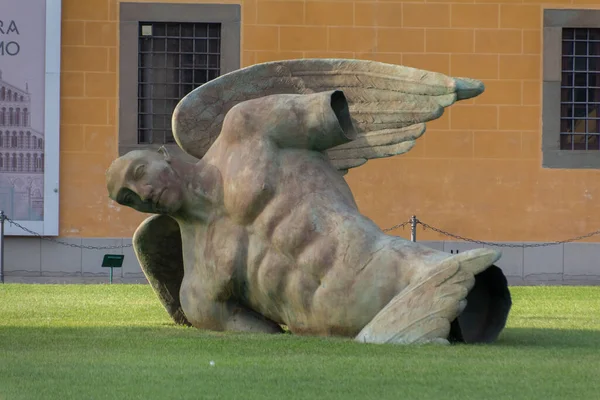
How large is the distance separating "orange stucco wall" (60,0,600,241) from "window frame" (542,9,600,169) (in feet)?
0.45

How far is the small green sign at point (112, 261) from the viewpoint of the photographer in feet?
72.1

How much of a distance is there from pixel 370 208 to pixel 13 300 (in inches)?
364

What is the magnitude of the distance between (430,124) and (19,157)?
598 cm

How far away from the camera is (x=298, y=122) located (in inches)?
410

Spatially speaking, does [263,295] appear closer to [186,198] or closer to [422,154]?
[186,198]

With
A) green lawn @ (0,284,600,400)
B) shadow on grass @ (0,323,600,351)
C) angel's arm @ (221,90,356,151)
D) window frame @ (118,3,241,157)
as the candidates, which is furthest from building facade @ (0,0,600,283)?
angel's arm @ (221,90,356,151)

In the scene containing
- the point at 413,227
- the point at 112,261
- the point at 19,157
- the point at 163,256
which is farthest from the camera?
the point at 19,157

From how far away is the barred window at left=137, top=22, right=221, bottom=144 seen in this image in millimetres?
24156

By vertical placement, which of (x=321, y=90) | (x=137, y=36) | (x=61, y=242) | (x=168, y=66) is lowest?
A: (x=61, y=242)

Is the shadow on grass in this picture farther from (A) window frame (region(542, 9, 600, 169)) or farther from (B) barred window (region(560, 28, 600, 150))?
(B) barred window (region(560, 28, 600, 150))

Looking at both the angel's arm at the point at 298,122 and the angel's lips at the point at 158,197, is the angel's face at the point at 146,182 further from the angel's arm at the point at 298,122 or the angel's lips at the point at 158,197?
the angel's arm at the point at 298,122

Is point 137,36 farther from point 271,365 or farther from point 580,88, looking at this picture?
point 271,365

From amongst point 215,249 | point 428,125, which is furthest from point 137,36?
point 215,249

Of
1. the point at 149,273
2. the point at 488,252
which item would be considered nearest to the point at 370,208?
Answer: the point at 149,273
